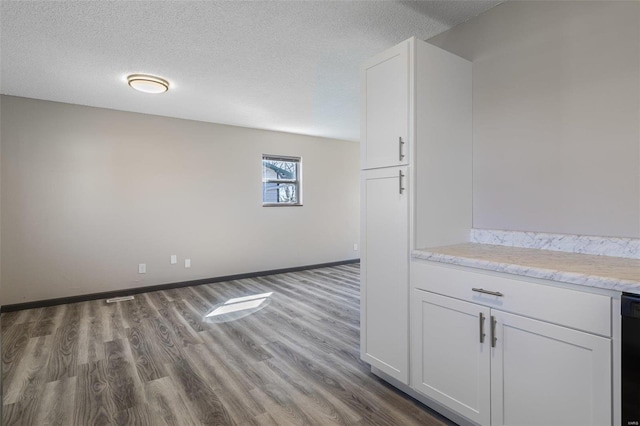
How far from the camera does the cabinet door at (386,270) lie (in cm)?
201

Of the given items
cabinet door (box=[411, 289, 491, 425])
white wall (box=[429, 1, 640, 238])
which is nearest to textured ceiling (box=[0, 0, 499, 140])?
white wall (box=[429, 1, 640, 238])

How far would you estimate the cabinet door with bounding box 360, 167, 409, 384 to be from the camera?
201cm

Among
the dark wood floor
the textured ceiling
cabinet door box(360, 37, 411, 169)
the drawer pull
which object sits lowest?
the dark wood floor

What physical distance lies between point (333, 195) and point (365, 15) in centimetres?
432

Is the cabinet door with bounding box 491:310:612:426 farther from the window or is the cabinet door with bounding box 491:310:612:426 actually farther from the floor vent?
the window

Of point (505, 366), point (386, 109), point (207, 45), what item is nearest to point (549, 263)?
point (505, 366)

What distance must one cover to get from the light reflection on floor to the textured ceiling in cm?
251

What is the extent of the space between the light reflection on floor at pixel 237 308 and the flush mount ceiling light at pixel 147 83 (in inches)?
98.3

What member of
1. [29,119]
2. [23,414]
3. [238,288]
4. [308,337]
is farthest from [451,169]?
[29,119]

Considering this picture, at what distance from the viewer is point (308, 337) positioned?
302 centimetres

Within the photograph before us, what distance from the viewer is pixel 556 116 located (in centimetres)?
190

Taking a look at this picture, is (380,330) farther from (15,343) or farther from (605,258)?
(15,343)

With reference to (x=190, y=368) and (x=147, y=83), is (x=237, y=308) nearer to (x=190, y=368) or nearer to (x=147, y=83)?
(x=190, y=368)

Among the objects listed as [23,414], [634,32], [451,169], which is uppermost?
[634,32]
